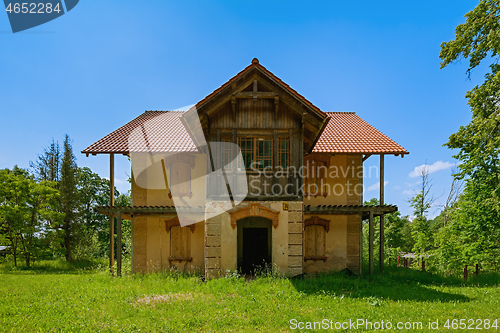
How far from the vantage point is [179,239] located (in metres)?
15.0

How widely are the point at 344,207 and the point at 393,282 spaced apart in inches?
131

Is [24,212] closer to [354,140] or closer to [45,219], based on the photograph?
[45,219]

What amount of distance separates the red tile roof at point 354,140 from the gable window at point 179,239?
289 inches

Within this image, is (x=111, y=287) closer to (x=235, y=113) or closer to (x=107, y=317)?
(x=107, y=317)

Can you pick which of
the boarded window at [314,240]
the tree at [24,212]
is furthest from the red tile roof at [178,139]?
the tree at [24,212]

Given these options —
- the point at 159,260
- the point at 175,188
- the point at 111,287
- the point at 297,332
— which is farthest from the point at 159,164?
the point at 297,332

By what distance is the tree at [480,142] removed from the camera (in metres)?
13.2

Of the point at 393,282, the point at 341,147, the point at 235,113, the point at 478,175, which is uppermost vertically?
the point at 235,113

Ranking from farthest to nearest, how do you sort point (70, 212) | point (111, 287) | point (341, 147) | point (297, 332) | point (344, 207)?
point (70, 212) → point (341, 147) → point (344, 207) → point (111, 287) → point (297, 332)

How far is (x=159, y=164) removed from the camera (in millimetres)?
15000

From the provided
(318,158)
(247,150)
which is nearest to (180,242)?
(247,150)

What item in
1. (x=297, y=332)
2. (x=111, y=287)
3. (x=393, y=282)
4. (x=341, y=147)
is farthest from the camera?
(x=341, y=147)

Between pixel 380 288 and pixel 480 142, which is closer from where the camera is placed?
pixel 380 288

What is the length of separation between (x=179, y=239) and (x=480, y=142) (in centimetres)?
1452
